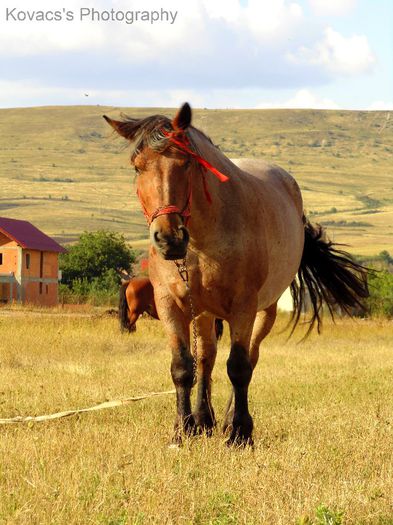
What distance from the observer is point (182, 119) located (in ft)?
24.1

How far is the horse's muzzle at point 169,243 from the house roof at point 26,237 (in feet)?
196

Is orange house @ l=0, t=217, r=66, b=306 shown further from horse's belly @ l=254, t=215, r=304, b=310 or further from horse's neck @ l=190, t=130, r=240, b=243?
horse's neck @ l=190, t=130, r=240, b=243

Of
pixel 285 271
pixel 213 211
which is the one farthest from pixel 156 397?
pixel 213 211

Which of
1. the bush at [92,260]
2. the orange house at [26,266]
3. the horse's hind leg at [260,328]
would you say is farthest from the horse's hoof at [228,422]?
the orange house at [26,266]

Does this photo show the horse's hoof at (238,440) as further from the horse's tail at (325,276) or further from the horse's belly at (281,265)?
the horse's tail at (325,276)

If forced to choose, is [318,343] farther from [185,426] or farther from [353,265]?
[185,426]

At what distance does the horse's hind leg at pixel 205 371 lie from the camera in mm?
8953

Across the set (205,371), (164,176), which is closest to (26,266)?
(205,371)

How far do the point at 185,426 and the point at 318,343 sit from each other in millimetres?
16313

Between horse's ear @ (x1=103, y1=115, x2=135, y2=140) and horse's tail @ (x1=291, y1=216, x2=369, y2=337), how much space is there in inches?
179

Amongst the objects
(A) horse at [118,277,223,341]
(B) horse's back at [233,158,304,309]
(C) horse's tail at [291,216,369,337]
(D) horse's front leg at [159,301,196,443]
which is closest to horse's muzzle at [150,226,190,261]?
(D) horse's front leg at [159,301,196,443]

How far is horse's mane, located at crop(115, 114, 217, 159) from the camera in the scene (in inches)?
284

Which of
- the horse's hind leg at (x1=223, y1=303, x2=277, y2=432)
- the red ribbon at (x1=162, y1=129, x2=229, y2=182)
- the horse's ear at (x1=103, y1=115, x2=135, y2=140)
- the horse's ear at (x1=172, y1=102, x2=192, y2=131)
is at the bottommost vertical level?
the horse's hind leg at (x1=223, y1=303, x2=277, y2=432)

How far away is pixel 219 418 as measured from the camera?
33.0 feet
